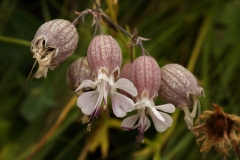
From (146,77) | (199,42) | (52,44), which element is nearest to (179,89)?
(146,77)

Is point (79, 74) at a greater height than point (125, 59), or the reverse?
point (79, 74)

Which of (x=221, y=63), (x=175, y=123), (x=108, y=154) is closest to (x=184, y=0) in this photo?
(x=221, y=63)

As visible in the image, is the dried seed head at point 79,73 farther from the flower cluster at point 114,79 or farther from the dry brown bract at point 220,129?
the dry brown bract at point 220,129

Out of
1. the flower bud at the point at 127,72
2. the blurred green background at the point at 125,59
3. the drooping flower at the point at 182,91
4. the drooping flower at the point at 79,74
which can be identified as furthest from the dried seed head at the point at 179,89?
the blurred green background at the point at 125,59

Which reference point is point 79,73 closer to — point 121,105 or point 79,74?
point 79,74

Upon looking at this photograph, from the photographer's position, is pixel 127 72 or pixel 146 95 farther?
pixel 127 72

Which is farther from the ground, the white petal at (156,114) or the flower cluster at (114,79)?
the flower cluster at (114,79)

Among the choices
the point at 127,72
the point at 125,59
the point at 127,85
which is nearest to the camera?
the point at 127,85

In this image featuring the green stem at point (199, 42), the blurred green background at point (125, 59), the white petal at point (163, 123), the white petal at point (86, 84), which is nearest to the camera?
the white petal at point (86, 84)
